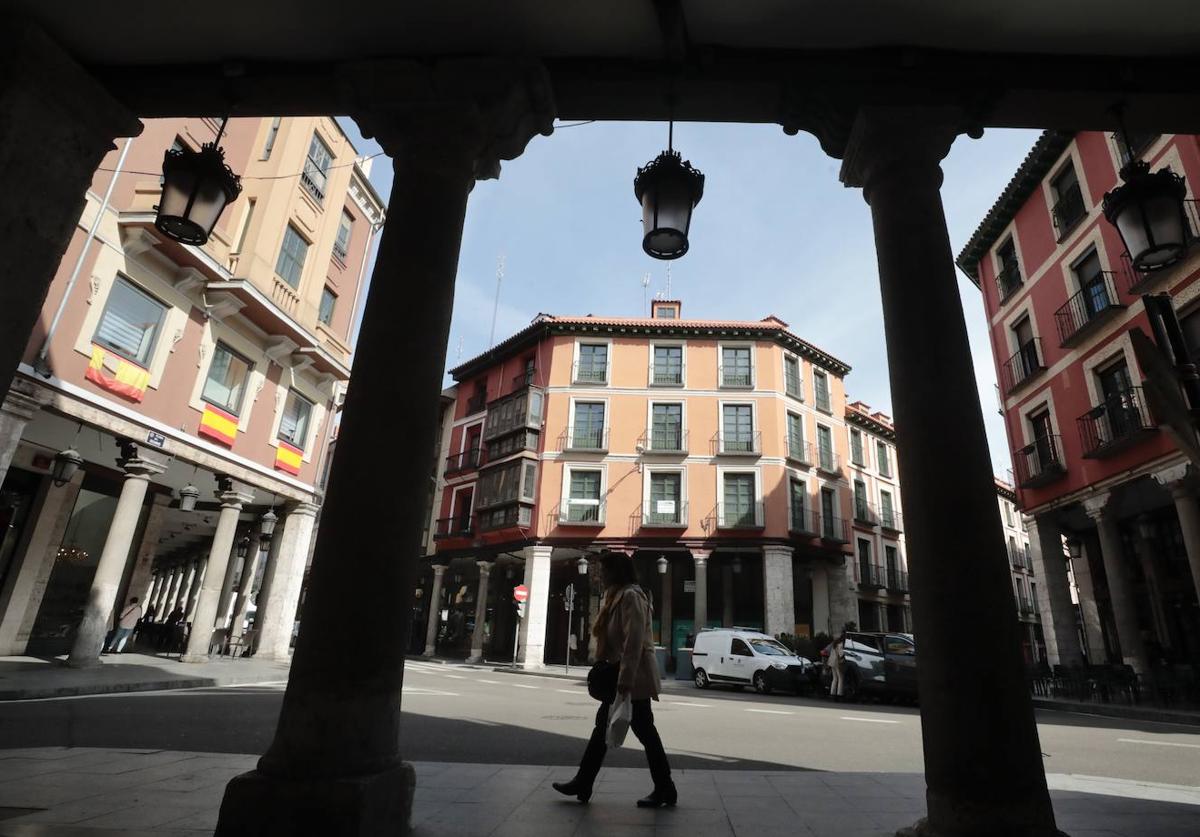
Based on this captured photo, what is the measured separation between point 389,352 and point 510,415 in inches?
1048

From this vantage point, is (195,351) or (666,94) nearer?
(666,94)

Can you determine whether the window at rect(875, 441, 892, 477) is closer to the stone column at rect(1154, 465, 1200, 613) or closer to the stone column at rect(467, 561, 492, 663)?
the stone column at rect(1154, 465, 1200, 613)

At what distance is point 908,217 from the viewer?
11.3ft

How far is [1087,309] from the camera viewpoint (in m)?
16.6

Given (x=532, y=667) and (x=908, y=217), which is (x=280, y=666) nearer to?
(x=532, y=667)

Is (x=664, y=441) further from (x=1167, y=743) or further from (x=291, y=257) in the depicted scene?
(x=1167, y=743)

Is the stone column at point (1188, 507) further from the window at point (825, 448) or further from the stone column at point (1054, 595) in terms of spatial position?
the window at point (825, 448)

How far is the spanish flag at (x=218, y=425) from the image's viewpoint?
15023mm

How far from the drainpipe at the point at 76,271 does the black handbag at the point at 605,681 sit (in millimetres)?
11964

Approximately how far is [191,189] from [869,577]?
31855 millimetres

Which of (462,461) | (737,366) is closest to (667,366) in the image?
(737,366)

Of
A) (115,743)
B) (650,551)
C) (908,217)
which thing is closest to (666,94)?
(908,217)

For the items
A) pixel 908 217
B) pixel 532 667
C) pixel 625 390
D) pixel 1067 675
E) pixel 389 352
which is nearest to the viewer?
pixel 389 352

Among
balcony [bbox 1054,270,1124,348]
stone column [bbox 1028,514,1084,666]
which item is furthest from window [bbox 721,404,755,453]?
balcony [bbox 1054,270,1124,348]
